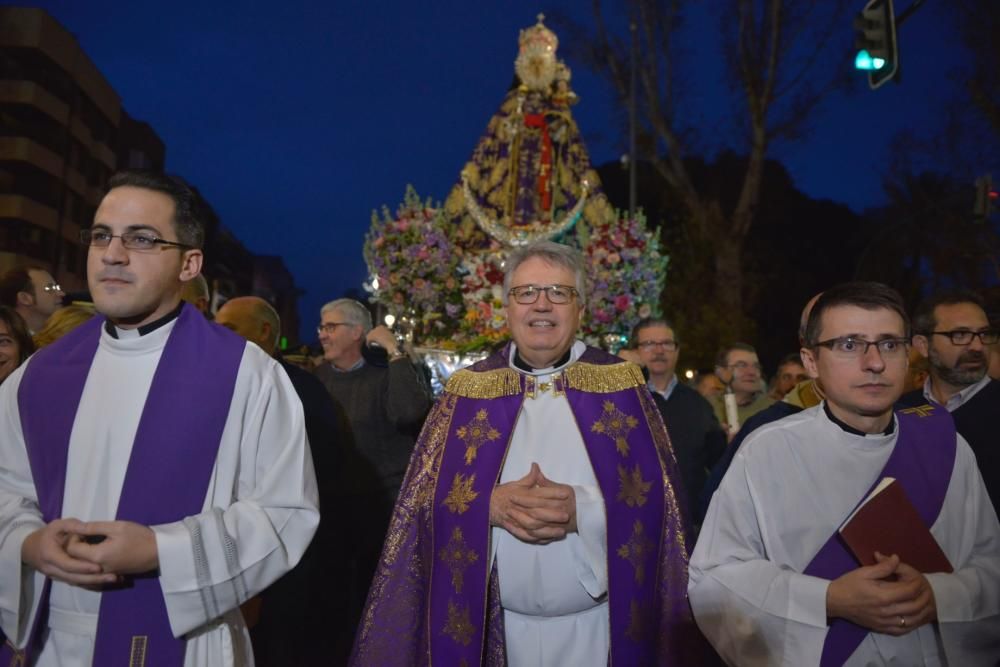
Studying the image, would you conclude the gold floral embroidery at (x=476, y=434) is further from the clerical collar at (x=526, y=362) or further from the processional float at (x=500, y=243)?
the processional float at (x=500, y=243)

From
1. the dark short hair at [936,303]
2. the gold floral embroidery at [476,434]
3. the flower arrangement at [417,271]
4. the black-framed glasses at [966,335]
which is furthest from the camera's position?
→ the flower arrangement at [417,271]

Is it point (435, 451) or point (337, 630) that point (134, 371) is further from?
point (337, 630)

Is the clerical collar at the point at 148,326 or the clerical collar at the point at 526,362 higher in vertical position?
the clerical collar at the point at 526,362

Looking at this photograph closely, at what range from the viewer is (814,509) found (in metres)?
2.50

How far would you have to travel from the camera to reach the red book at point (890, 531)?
2.33 meters

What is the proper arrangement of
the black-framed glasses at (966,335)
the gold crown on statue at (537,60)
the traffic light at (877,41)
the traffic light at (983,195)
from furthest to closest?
the traffic light at (983,195)
the gold crown on statue at (537,60)
the traffic light at (877,41)
the black-framed glasses at (966,335)

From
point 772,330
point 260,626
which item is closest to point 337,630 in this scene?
point 260,626

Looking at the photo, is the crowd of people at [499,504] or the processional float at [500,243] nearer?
the crowd of people at [499,504]

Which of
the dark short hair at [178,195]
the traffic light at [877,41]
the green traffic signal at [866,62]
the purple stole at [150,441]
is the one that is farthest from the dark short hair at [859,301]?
the green traffic signal at [866,62]

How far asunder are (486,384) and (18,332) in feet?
7.60

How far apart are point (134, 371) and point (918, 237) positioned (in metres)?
22.5

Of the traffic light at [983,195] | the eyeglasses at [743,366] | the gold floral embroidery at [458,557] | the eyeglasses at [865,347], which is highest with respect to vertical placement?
the traffic light at [983,195]

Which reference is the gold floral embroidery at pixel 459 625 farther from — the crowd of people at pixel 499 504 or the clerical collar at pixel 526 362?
the clerical collar at pixel 526 362

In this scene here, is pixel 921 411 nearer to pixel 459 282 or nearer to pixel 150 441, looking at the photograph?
pixel 150 441
